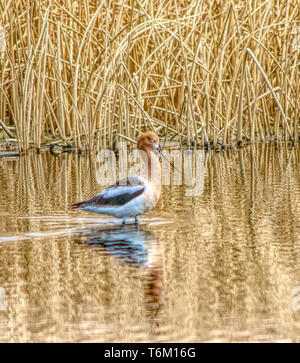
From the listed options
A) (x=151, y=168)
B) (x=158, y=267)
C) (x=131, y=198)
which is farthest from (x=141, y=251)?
(x=151, y=168)

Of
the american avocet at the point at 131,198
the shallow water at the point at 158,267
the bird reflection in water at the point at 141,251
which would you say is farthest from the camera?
the american avocet at the point at 131,198

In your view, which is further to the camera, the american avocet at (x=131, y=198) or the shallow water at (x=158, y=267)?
the american avocet at (x=131, y=198)

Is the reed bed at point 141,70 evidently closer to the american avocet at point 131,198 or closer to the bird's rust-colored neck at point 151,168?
the bird's rust-colored neck at point 151,168

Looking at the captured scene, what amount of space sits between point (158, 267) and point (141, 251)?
44 centimetres

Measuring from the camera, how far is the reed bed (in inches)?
385

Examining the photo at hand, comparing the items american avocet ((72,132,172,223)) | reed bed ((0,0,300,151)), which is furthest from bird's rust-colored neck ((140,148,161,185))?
reed bed ((0,0,300,151))

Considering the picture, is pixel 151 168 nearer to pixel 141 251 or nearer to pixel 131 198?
pixel 131 198

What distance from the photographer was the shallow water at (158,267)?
3.17 m

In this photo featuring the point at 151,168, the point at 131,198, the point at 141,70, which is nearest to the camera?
the point at 131,198

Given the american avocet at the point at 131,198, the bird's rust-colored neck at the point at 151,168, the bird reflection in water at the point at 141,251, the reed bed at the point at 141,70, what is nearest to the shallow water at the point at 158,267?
the bird reflection in water at the point at 141,251

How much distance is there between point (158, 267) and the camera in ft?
13.9
